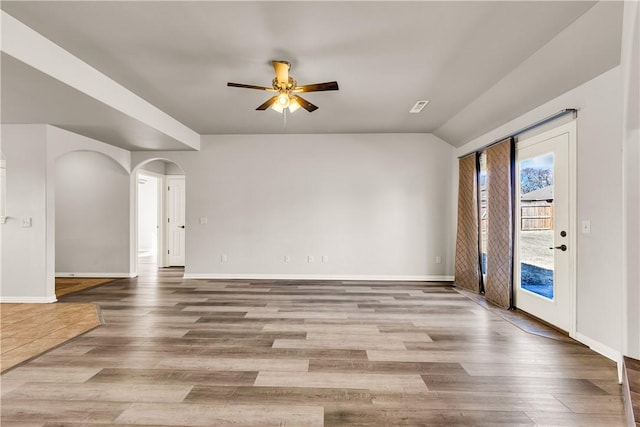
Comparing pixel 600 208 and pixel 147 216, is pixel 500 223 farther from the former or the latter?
pixel 147 216

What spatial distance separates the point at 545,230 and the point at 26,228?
22.6 feet

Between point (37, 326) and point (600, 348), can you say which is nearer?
point (600, 348)

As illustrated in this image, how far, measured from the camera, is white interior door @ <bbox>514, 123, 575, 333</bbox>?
318 cm

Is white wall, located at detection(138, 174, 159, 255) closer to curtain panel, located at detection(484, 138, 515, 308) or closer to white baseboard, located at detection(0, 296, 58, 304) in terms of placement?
white baseboard, located at detection(0, 296, 58, 304)

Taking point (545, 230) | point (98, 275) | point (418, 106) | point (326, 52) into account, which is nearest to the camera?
point (326, 52)

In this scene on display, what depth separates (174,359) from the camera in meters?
2.59

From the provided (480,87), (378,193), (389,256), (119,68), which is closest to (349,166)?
(378,193)

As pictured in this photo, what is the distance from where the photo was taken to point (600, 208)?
277 centimetres

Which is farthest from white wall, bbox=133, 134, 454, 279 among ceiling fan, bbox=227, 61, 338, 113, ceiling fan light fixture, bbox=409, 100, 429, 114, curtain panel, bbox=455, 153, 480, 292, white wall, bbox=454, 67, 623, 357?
white wall, bbox=454, 67, 623, 357

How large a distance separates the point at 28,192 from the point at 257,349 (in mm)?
4178

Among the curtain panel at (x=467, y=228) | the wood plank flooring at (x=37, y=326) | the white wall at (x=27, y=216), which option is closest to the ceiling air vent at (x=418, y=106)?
the curtain panel at (x=467, y=228)

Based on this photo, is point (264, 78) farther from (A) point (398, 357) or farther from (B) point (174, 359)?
(A) point (398, 357)

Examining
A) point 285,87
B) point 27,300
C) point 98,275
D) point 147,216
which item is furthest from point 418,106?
point 147,216

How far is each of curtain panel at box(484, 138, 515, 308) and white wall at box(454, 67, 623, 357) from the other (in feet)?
3.42
